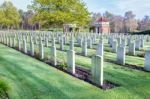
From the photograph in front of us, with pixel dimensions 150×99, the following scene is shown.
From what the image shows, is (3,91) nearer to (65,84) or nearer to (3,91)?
(3,91)

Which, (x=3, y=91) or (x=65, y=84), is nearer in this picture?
(x=3, y=91)

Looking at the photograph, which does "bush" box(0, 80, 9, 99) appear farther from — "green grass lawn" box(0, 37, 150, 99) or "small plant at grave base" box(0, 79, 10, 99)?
"green grass lawn" box(0, 37, 150, 99)

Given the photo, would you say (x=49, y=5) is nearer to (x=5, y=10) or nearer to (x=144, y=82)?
(x=144, y=82)

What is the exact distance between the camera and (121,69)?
10133 millimetres

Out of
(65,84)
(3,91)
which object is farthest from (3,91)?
(65,84)

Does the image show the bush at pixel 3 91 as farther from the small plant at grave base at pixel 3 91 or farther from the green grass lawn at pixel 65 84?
the green grass lawn at pixel 65 84

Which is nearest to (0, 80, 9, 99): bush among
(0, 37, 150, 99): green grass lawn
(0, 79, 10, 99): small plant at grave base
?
(0, 79, 10, 99): small plant at grave base

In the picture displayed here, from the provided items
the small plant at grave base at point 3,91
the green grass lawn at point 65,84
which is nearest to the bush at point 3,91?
the small plant at grave base at point 3,91

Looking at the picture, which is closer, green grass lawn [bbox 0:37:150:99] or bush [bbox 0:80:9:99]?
bush [bbox 0:80:9:99]

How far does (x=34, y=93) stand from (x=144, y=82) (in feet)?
10.9

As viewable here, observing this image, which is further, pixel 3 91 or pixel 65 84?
pixel 65 84

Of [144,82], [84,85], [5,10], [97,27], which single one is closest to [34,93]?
Answer: [84,85]

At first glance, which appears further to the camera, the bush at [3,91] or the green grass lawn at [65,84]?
the green grass lawn at [65,84]

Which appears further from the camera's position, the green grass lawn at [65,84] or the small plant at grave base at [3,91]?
the green grass lawn at [65,84]
